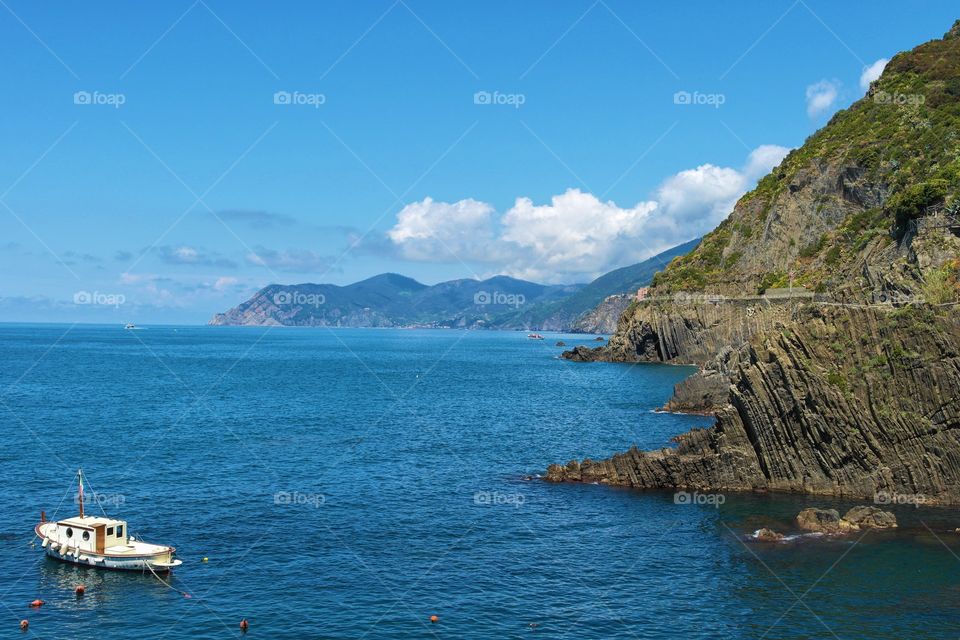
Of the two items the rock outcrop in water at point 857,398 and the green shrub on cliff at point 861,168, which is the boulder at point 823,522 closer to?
the rock outcrop in water at point 857,398

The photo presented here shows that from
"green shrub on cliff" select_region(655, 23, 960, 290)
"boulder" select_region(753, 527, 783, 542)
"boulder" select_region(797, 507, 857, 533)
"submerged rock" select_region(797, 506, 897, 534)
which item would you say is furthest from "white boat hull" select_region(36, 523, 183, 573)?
"green shrub on cliff" select_region(655, 23, 960, 290)

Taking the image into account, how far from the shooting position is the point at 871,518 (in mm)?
55562

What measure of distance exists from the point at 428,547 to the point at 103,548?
66.0 feet

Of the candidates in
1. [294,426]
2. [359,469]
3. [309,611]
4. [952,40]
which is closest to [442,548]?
[309,611]

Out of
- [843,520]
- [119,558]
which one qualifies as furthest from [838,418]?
[119,558]

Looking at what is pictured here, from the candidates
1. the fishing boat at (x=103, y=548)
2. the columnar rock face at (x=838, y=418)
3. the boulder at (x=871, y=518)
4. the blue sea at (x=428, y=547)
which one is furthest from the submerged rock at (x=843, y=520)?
the fishing boat at (x=103, y=548)

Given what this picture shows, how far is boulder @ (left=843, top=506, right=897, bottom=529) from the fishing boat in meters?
44.8

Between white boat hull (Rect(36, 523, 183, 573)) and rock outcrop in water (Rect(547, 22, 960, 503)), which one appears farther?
rock outcrop in water (Rect(547, 22, 960, 503))

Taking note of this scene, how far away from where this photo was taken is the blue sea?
→ 4141 centimetres

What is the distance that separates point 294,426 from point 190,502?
41.3 m

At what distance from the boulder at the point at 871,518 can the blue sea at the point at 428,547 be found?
1.35 m

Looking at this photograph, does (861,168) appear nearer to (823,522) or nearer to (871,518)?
(871,518)

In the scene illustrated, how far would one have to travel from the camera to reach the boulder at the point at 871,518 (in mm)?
55219

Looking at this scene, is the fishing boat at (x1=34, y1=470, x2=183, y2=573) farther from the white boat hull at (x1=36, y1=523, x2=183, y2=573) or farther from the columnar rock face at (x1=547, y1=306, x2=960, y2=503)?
the columnar rock face at (x1=547, y1=306, x2=960, y2=503)
